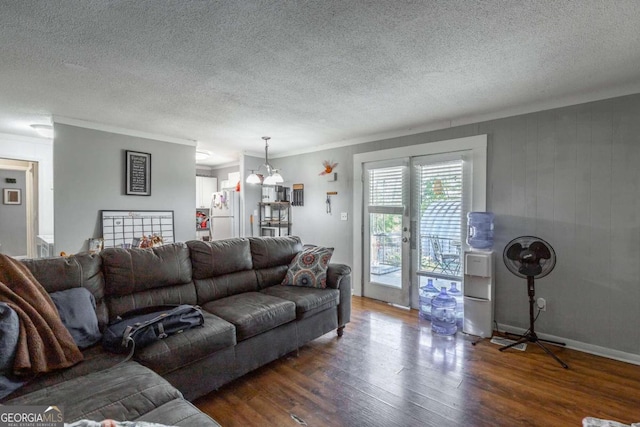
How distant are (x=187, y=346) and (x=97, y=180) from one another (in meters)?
3.11

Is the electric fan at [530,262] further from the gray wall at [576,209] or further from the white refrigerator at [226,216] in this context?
the white refrigerator at [226,216]

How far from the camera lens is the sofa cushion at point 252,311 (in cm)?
225

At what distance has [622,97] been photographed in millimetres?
2633

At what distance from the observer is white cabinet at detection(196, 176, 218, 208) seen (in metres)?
7.32

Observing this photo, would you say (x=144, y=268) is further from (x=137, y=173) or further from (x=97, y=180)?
(x=137, y=173)

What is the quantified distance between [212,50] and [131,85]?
1072mm

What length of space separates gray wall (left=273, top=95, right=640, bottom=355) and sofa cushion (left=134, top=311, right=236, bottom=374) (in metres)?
2.87

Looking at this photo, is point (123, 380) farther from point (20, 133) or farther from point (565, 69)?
point (20, 133)

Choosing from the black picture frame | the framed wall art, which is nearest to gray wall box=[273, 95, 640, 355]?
the black picture frame

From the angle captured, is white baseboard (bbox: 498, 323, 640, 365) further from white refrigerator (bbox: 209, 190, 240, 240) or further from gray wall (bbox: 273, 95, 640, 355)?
white refrigerator (bbox: 209, 190, 240, 240)

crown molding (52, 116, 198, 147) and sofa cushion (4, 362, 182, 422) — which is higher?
crown molding (52, 116, 198, 147)

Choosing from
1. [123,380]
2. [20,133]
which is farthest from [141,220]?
[123,380]

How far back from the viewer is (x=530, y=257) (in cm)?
279

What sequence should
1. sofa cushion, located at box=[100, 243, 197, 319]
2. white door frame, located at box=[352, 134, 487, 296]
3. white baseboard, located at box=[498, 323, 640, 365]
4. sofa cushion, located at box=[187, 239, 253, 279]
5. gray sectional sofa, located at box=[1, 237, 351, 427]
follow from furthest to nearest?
white door frame, located at box=[352, 134, 487, 296] → sofa cushion, located at box=[187, 239, 253, 279] → white baseboard, located at box=[498, 323, 640, 365] → sofa cushion, located at box=[100, 243, 197, 319] → gray sectional sofa, located at box=[1, 237, 351, 427]
